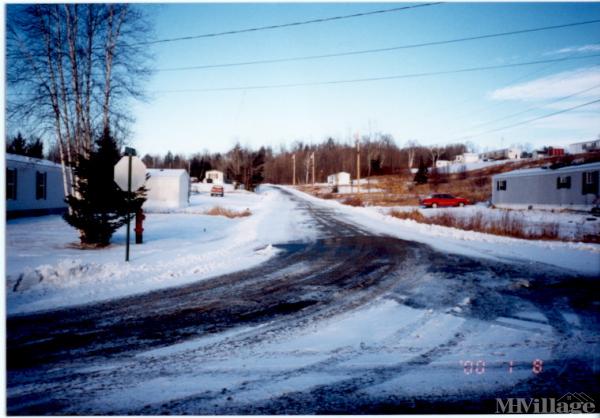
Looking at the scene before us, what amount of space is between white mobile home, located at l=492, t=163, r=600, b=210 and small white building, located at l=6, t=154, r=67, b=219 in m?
30.9

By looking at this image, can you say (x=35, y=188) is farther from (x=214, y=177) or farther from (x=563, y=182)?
(x=214, y=177)

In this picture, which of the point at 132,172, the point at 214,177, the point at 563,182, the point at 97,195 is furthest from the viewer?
the point at 214,177

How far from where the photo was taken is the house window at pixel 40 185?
722 inches

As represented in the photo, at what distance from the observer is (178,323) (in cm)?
434

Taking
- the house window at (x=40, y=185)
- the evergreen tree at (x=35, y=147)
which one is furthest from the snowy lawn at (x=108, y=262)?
the house window at (x=40, y=185)

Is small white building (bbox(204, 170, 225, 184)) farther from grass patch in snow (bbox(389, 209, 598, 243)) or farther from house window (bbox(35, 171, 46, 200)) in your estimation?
grass patch in snow (bbox(389, 209, 598, 243))

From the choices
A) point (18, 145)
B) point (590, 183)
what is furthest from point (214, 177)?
point (18, 145)

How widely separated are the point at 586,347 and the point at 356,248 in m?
6.96

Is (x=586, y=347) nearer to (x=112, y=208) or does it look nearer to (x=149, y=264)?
(x=149, y=264)

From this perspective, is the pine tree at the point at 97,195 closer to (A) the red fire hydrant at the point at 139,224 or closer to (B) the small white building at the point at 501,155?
(A) the red fire hydrant at the point at 139,224

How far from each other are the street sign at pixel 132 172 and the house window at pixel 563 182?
27.7 meters

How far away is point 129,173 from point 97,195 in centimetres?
253

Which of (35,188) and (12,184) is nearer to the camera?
(12,184)

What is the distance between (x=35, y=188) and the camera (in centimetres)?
1823
